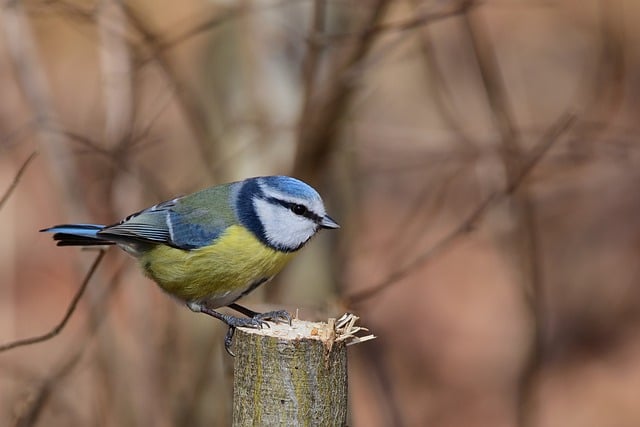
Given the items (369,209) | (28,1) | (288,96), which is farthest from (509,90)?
(28,1)

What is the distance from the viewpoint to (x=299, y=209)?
8.30ft

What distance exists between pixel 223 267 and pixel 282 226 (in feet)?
0.64

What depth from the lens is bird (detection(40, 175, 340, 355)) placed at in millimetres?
2555

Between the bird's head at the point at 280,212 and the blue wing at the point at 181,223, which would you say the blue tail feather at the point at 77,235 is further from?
the bird's head at the point at 280,212

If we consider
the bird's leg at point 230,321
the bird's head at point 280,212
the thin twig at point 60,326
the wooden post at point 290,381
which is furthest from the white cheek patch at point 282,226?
the wooden post at point 290,381

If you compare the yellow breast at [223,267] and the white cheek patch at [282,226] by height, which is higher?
the white cheek patch at [282,226]

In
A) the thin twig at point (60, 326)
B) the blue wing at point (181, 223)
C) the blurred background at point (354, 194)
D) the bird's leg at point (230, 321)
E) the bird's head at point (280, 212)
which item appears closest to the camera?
the bird's leg at point (230, 321)

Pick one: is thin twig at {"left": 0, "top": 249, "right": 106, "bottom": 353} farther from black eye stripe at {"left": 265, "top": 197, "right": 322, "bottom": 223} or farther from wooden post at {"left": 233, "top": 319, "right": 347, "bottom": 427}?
wooden post at {"left": 233, "top": 319, "right": 347, "bottom": 427}

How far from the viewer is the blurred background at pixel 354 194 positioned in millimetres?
3283

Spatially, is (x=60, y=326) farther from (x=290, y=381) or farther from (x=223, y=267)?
(x=290, y=381)

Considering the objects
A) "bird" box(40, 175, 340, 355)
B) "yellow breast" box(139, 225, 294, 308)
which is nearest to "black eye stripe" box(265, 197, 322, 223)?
"bird" box(40, 175, 340, 355)

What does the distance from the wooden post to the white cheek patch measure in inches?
32.2

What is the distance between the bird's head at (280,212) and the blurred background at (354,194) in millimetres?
337

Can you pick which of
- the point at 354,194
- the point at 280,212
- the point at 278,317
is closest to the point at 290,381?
the point at 278,317
